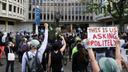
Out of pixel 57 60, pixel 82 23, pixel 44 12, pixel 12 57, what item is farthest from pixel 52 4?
pixel 57 60

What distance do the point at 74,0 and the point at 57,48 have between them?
3496 inches

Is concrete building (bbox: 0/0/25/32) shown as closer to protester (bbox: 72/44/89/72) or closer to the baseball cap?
protester (bbox: 72/44/89/72)

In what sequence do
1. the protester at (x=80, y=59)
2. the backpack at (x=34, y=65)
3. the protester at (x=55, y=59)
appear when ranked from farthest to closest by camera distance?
the protester at (x=80, y=59), the protester at (x=55, y=59), the backpack at (x=34, y=65)

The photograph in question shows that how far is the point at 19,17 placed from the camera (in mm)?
81875

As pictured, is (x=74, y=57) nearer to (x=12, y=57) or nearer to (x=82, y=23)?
(x=12, y=57)

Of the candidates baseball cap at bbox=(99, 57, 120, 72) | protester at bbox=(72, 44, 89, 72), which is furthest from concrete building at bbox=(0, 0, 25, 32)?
→ baseball cap at bbox=(99, 57, 120, 72)

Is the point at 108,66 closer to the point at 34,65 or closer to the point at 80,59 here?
the point at 34,65

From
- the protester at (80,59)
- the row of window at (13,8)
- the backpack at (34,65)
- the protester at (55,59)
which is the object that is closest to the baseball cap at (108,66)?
the backpack at (34,65)

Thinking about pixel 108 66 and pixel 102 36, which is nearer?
pixel 108 66

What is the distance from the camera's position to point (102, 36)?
7801 mm

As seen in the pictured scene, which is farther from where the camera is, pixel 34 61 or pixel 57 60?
pixel 57 60

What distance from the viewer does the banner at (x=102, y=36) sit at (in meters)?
7.62

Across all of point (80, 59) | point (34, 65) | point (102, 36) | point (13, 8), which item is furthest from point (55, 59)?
point (13, 8)

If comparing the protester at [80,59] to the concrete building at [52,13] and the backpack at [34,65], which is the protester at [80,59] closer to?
the backpack at [34,65]
